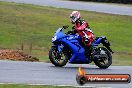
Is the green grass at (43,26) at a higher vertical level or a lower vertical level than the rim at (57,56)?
lower

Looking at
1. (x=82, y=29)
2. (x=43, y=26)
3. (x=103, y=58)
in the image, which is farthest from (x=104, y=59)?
→ (x=43, y=26)

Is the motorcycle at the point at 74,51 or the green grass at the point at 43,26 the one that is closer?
the motorcycle at the point at 74,51

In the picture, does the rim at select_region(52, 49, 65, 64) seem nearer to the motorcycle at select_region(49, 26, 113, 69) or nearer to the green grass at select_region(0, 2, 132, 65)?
the motorcycle at select_region(49, 26, 113, 69)

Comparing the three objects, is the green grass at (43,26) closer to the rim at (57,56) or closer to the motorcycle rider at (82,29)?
the motorcycle rider at (82,29)

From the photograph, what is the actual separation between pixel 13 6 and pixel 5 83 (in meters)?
27.2

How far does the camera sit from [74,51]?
583 inches

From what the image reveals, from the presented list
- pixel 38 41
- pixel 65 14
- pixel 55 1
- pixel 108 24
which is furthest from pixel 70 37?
pixel 55 1

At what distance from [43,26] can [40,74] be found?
1918 cm

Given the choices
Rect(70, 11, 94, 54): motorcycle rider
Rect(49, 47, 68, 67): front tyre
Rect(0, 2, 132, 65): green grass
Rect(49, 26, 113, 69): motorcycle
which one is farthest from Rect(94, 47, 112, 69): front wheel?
Rect(0, 2, 132, 65): green grass

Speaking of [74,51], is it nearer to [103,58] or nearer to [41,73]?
[103,58]

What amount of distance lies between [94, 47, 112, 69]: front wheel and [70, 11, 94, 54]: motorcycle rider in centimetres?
35

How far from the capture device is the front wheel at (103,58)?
14.9 m

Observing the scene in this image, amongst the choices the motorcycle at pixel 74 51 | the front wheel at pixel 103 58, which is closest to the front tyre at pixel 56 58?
the motorcycle at pixel 74 51

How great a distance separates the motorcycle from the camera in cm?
1461
